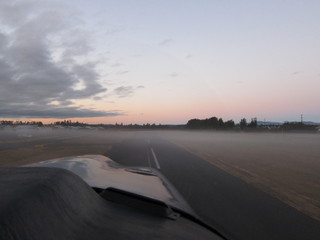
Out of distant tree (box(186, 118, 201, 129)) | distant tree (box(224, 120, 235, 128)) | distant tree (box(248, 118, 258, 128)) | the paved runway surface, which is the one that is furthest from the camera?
distant tree (box(186, 118, 201, 129))

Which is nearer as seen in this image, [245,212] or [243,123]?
[245,212]

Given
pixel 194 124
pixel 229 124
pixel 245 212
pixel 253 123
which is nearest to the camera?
pixel 245 212

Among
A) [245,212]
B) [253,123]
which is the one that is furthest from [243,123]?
[245,212]

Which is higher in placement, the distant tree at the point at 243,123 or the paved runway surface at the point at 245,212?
the distant tree at the point at 243,123

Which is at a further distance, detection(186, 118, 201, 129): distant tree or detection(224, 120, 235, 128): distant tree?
detection(186, 118, 201, 129): distant tree

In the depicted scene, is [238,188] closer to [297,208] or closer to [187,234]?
[297,208]

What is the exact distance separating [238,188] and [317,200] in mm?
2356

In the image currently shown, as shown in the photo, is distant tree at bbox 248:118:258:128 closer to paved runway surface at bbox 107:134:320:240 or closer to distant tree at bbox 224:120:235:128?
distant tree at bbox 224:120:235:128

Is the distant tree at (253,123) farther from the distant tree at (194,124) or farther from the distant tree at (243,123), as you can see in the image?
the distant tree at (194,124)

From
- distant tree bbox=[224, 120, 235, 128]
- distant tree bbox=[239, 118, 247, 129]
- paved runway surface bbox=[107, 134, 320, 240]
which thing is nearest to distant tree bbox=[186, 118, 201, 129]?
distant tree bbox=[224, 120, 235, 128]

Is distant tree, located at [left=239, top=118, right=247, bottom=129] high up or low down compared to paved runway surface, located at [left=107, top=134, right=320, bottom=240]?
up

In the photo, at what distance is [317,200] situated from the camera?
8430 mm

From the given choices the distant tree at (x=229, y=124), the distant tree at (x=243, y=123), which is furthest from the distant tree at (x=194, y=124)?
the distant tree at (x=243, y=123)

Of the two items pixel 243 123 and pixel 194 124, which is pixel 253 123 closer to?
pixel 243 123
